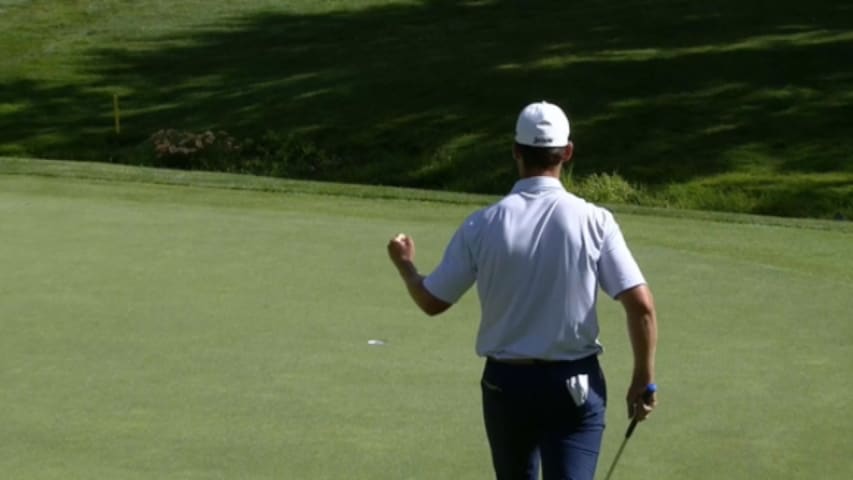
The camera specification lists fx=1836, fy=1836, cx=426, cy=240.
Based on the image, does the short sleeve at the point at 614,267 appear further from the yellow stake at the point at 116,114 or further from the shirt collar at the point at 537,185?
the yellow stake at the point at 116,114

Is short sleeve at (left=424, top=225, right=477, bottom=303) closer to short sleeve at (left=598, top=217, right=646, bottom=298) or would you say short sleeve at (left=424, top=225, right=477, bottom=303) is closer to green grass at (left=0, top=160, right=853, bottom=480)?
short sleeve at (left=598, top=217, right=646, bottom=298)

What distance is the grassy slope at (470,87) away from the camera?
22.0 m

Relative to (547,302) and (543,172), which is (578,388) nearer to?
(547,302)

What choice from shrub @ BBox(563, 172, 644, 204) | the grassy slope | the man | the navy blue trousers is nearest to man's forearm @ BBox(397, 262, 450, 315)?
the man

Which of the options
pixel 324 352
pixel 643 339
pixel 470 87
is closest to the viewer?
pixel 643 339

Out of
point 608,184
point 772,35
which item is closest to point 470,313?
point 608,184

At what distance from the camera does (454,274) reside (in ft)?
17.2

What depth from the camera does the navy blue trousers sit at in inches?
201

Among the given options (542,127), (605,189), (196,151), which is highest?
(542,127)

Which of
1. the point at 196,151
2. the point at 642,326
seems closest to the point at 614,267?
the point at 642,326

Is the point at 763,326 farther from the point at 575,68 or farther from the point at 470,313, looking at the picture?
the point at 575,68

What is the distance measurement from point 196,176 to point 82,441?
10.4 meters

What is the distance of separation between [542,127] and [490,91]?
20.2 meters

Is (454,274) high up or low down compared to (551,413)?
up
